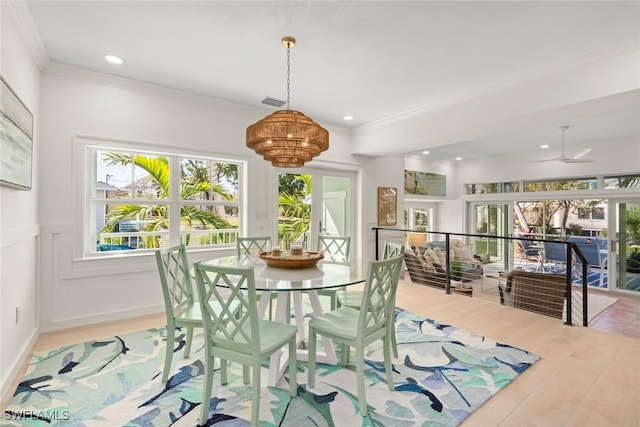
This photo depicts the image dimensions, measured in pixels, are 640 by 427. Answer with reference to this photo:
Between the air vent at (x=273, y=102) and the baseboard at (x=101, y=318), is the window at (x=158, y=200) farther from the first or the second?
the air vent at (x=273, y=102)

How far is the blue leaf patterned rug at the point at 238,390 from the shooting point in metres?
A: 1.88

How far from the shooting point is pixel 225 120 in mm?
4203

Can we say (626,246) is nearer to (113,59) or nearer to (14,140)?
(113,59)

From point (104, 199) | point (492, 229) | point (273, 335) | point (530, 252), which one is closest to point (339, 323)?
point (273, 335)

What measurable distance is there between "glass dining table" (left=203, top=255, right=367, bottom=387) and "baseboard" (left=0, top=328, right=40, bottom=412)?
1431 millimetres

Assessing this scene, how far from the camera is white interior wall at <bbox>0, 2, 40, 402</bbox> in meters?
2.15

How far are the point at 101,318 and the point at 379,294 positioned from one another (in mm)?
3022

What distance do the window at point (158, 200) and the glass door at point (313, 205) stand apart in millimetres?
762

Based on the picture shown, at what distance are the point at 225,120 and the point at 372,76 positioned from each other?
1.95 metres

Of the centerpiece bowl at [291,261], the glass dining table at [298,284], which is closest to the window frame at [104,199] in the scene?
the glass dining table at [298,284]

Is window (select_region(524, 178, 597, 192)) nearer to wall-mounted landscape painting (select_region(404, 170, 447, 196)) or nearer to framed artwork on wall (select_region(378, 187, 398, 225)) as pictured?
wall-mounted landscape painting (select_region(404, 170, 447, 196))

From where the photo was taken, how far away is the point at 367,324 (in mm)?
2062

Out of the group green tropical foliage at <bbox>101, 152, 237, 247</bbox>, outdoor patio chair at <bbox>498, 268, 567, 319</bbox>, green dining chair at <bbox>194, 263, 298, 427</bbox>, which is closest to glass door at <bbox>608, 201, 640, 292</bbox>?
outdoor patio chair at <bbox>498, 268, 567, 319</bbox>

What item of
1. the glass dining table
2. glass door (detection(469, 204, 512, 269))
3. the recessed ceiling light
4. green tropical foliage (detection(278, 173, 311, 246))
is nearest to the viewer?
the glass dining table
